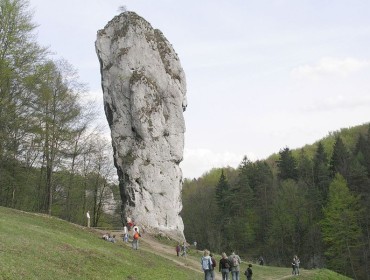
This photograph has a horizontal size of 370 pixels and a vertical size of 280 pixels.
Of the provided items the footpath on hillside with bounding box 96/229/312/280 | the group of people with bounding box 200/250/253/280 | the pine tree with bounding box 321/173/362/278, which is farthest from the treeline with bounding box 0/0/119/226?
the pine tree with bounding box 321/173/362/278

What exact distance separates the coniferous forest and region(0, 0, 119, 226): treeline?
87mm

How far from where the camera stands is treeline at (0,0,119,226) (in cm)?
3180

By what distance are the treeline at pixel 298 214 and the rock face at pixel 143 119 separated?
2486cm

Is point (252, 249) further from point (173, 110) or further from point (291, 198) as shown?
point (173, 110)

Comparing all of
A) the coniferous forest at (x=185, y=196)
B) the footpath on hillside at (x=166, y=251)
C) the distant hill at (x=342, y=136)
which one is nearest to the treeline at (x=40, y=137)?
the coniferous forest at (x=185, y=196)

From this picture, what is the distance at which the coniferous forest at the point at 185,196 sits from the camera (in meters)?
32.6

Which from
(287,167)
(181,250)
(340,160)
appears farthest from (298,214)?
(181,250)

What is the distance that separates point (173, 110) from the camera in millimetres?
47750

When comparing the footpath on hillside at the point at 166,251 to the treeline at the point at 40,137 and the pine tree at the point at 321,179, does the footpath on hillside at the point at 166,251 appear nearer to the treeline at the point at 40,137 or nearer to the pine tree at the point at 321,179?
the treeline at the point at 40,137

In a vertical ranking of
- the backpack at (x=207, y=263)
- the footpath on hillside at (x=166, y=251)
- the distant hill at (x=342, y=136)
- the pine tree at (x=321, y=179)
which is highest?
the distant hill at (x=342, y=136)

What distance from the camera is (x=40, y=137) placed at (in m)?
36.1

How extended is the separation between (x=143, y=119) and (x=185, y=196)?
6563 cm

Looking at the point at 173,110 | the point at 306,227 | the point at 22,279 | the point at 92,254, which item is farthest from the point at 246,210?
the point at 22,279

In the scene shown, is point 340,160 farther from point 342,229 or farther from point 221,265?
point 221,265
